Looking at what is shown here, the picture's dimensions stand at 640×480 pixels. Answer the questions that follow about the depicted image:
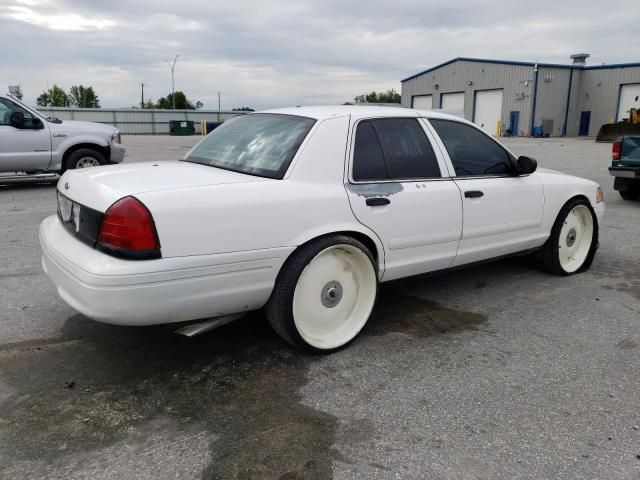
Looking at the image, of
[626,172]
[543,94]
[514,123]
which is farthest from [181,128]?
[626,172]

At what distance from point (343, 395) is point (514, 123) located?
4310 cm

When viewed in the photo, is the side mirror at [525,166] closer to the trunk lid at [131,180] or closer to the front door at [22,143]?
the trunk lid at [131,180]

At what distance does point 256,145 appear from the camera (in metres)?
3.66

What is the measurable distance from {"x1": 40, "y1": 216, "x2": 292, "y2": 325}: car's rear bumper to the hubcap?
42cm

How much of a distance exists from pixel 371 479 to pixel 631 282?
3.77 metres

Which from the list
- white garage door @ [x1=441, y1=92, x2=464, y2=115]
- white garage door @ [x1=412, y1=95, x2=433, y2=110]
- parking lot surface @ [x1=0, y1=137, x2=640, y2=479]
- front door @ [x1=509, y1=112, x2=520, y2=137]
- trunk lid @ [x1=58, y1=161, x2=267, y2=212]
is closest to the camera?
parking lot surface @ [x1=0, y1=137, x2=640, y2=479]

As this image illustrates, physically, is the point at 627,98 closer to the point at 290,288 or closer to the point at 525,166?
the point at 525,166

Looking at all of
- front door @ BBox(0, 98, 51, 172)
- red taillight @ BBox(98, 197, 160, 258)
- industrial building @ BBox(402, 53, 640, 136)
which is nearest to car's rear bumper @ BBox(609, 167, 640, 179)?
red taillight @ BBox(98, 197, 160, 258)

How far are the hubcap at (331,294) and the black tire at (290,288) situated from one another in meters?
0.28

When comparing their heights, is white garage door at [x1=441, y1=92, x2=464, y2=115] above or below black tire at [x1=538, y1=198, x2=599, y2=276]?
above

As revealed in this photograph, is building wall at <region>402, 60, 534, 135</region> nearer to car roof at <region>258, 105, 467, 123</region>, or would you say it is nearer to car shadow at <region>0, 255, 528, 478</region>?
car roof at <region>258, 105, 467, 123</region>

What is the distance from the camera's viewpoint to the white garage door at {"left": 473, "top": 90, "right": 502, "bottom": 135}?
43.8 meters

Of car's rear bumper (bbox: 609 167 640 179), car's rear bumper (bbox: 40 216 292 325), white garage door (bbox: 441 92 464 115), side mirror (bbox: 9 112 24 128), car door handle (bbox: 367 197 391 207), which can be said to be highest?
white garage door (bbox: 441 92 464 115)

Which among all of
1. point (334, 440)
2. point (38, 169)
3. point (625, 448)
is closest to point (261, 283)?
point (334, 440)
